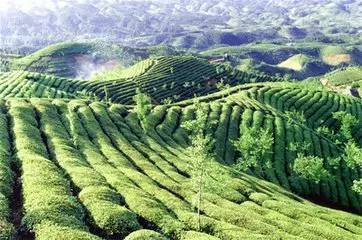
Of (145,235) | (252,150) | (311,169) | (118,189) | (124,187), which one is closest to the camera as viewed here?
(145,235)

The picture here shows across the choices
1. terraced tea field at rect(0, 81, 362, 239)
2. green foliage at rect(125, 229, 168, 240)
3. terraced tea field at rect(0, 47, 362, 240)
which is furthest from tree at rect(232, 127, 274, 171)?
green foliage at rect(125, 229, 168, 240)

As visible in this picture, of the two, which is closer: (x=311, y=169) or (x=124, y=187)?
(x=124, y=187)

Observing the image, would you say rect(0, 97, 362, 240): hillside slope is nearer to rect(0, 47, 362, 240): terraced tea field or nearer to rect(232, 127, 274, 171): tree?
rect(0, 47, 362, 240): terraced tea field

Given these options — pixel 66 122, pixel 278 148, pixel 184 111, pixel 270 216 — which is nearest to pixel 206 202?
pixel 270 216

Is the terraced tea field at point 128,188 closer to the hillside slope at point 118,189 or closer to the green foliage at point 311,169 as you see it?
the hillside slope at point 118,189

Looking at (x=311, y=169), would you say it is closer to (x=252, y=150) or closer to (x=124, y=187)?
(x=252, y=150)

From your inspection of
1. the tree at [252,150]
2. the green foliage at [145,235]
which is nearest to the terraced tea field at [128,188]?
the green foliage at [145,235]

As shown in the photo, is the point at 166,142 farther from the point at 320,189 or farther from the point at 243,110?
the point at 243,110

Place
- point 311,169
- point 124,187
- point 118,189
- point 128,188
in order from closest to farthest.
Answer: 1. point 118,189
2. point 128,188
3. point 124,187
4. point 311,169

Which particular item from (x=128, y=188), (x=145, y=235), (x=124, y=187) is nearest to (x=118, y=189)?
(x=124, y=187)
